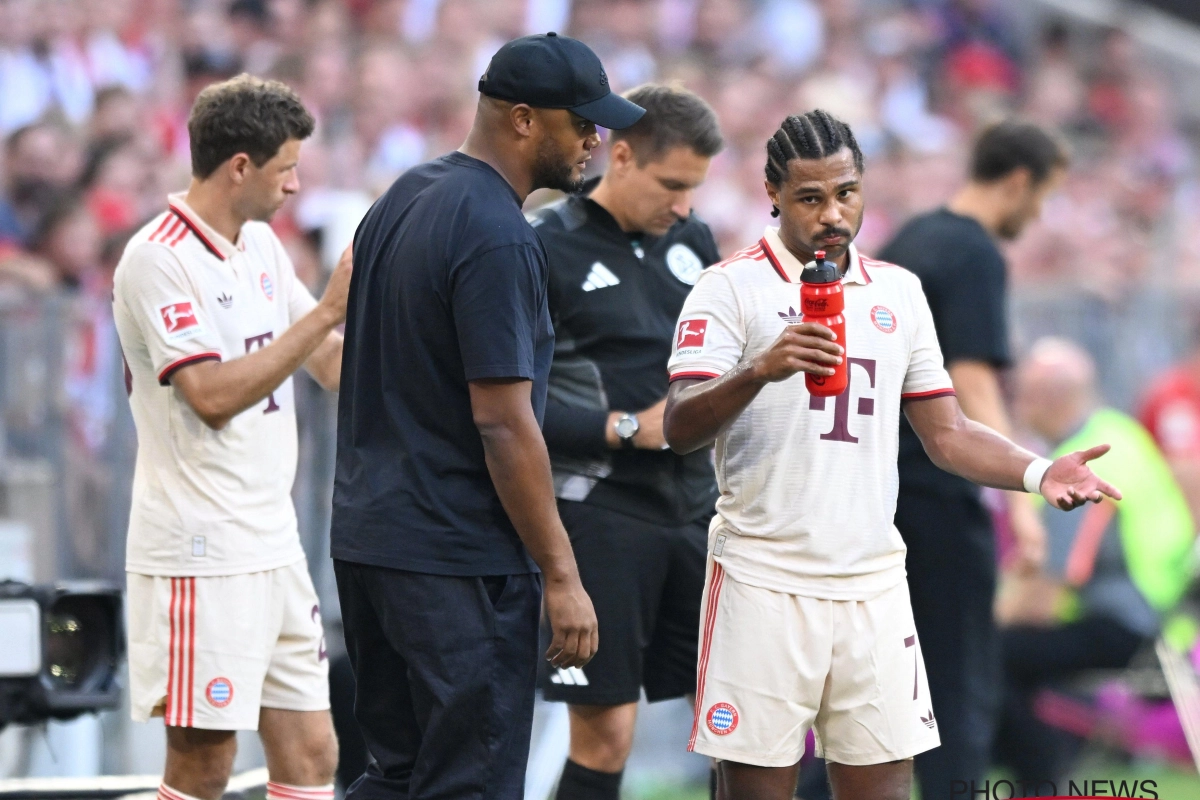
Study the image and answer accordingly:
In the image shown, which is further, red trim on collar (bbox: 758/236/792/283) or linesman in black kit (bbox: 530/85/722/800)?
linesman in black kit (bbox: 530/85/722/800)

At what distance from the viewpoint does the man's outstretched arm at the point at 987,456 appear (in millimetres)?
3883

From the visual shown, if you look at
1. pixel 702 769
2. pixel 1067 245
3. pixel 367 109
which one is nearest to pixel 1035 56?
pixel 1067 245

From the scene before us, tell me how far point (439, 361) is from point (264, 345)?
113 cm

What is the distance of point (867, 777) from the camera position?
398 centimetres

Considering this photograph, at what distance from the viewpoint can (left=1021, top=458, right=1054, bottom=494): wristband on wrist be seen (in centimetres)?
396

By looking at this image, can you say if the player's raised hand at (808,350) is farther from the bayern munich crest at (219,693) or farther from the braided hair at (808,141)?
the bayern munich crest at (219,693)

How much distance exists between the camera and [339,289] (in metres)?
4.48

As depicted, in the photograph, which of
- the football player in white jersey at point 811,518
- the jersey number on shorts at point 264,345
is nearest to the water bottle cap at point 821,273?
the football player in white jersey at point 811,518

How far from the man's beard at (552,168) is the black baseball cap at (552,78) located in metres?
0.11

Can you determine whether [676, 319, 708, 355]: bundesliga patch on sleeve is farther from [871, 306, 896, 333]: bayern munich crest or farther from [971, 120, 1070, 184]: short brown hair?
[971, 120, 1070, 184]: short brown hair

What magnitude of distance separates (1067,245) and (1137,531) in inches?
209

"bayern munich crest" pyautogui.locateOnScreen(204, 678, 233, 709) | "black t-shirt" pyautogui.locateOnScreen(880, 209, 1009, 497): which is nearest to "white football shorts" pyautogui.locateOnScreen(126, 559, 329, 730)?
"bayern munich crest" pyautogui.locateOnScreen(204, 678, 233, 709)

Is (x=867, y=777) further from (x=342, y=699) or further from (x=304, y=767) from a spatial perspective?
(x=342, y=699)

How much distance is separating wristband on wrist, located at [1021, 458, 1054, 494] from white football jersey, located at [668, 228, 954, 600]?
0.31 meters
